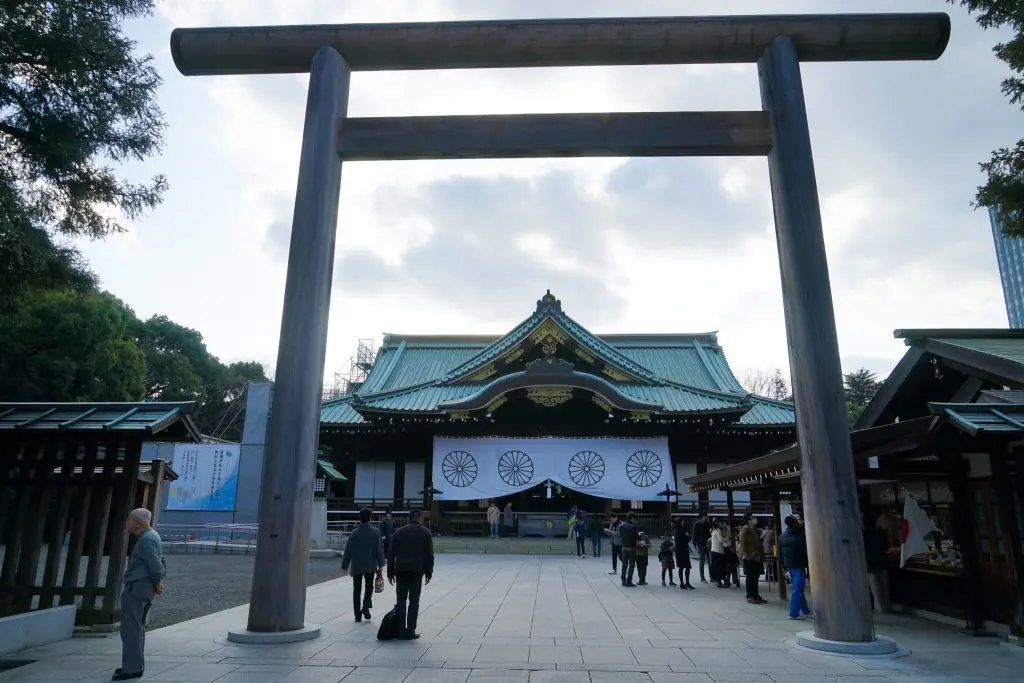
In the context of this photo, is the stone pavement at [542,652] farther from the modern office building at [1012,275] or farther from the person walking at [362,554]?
the modern office building at [1012,275]

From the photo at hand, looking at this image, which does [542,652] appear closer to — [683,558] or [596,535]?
[683,558]

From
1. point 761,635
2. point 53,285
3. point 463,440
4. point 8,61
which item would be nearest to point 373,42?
point 8,61

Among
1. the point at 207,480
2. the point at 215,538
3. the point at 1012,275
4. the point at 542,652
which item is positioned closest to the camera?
the point at 542,652

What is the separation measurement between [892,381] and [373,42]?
926cm

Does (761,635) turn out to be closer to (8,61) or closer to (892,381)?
(892,381)

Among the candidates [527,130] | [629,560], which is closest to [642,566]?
[629,560]

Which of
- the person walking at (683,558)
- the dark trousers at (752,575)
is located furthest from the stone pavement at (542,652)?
the person walking at (683,558)

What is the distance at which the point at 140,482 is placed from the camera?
9.50 m

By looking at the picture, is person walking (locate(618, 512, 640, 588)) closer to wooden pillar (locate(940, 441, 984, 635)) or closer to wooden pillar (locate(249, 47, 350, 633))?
wooden pillar (locate(940, 441, 984, 635))

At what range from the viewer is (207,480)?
22562 mm

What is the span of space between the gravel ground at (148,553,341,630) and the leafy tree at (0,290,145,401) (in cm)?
830

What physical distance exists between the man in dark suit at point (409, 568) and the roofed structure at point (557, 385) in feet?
47.2

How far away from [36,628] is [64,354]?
20.3 metres

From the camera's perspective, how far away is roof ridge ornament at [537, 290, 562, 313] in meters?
24.2
